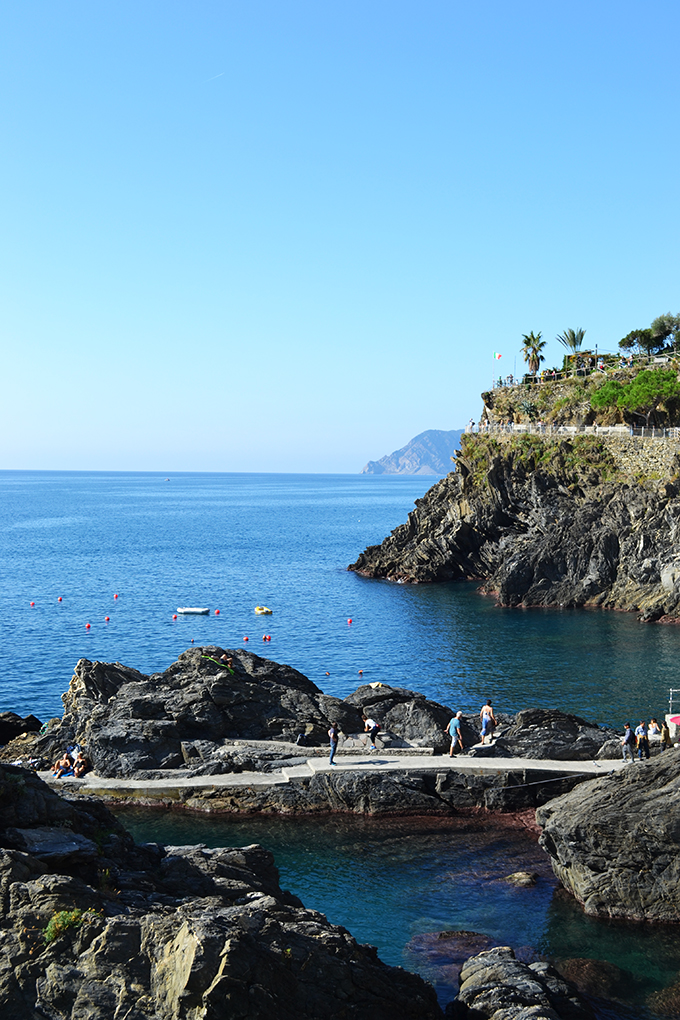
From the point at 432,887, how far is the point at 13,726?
80.0 feet

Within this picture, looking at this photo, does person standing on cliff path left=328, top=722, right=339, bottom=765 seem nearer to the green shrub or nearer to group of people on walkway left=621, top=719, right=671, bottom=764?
group of people on walkway left=621, top=719, right=671, bottom=764

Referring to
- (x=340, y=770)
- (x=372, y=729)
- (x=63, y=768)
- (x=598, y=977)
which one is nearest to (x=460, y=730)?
(x=372, y=729)

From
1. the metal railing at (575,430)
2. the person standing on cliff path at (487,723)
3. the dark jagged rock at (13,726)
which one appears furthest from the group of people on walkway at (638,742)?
the metal railing at (575,430)

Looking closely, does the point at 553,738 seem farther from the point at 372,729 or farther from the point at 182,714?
the point at 182,714

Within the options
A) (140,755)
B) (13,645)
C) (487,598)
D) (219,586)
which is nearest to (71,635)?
(13,645)

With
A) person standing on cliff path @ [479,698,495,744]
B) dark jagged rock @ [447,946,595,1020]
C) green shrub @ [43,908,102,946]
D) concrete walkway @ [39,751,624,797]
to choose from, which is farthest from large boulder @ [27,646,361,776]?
green shrub @ [43,908,102,946]

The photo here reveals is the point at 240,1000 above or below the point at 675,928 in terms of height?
above

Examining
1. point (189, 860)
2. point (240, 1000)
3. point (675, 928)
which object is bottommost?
point (675, 928)

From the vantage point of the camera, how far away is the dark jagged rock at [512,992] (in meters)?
17.2

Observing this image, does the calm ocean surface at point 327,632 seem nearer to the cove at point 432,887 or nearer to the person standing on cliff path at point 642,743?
the person standing on cliff path at point 642,743

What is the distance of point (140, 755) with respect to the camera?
34719mm

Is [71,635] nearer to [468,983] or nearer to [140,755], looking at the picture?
[140,755]

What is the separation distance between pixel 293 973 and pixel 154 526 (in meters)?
162

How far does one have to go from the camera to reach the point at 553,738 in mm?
35250
